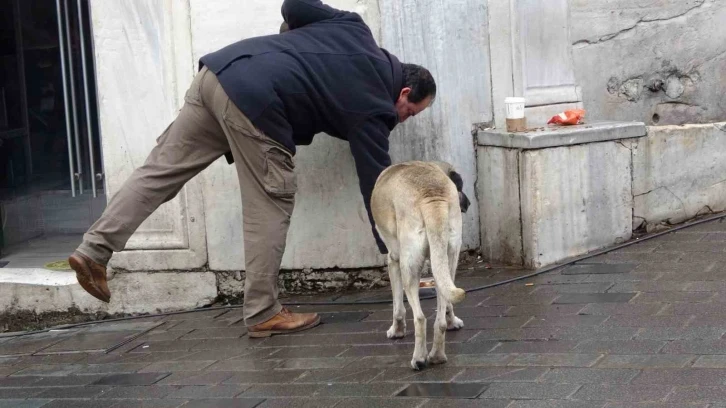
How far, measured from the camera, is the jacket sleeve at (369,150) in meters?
5.34

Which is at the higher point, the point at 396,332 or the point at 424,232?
the point at 424,232

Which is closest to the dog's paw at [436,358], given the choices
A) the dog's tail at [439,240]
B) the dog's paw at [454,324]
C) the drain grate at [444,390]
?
the drain grate at [444,390]

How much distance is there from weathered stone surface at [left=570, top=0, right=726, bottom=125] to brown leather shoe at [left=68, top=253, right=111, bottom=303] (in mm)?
3659

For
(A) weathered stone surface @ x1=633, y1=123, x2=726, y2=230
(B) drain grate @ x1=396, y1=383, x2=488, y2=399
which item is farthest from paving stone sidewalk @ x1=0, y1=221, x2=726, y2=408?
(A) weathered stone surface @ x1=633, y1=123, x2=726, y2=230

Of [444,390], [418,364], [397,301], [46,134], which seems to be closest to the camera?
[444,390]

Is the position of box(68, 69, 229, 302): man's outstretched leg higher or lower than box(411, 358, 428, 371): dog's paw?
higher

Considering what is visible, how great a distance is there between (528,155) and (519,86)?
604 mm

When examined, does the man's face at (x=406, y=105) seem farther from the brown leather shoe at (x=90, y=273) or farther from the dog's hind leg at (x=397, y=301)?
the brown leather shoe at (x=90, y=273)

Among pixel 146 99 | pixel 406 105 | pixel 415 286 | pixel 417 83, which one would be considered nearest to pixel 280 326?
pixel 415 286

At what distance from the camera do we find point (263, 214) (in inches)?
217

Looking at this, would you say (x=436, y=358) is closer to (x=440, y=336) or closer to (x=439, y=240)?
(x=440, y=336)

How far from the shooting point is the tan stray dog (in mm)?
4496

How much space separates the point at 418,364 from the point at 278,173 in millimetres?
1446

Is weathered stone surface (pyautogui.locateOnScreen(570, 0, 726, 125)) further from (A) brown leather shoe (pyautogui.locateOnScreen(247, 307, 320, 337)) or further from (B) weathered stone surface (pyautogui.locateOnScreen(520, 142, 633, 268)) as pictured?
(A) brown leather shoe (pyautogui.locateOnScreen(247, 307, 320, 337))
